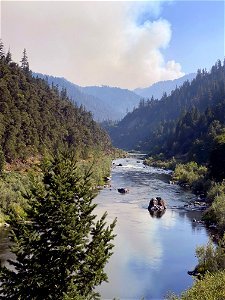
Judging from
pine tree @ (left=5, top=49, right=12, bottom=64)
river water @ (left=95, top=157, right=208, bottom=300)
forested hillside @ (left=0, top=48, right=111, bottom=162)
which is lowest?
river water @ (left=95, top=157, right=208, bottom=300)

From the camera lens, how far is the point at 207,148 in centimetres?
13825

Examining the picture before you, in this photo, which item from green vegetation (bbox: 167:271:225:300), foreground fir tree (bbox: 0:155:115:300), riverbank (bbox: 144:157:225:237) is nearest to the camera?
foreground fir tree (bbox: 0:155:115:300)

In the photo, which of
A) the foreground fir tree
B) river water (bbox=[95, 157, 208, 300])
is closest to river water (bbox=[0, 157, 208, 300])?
river water (bbox=[95, 157, 208, 300])

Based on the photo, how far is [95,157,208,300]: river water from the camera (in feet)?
136

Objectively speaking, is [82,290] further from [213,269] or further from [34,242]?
[213,269]

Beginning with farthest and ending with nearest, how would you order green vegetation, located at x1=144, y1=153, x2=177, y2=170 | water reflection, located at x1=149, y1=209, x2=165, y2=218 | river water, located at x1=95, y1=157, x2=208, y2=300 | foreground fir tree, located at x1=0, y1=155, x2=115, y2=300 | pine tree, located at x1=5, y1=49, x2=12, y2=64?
green vegetation, located at x1=144, y1=153, x2=177, y2=170 → pine tree, located at x1=5, y1=49, x2=12, y2=64 → water reflection, located at x1=149, y1=209, x2=165, y2=218 → river water, located at x1=95, y1=157, x2=208, y2=300 → foreground fir tree, located at x1=0, y1=155, x2=115, y2=300

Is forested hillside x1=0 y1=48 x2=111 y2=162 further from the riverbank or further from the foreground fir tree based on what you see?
the foreground fir tree

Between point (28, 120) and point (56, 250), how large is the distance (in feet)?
329

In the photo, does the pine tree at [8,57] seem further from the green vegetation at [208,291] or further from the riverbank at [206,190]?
the green vegetation at [208,291]

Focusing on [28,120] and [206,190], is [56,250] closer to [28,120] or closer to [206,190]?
[206,190]

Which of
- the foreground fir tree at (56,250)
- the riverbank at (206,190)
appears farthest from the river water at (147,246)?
the foreground fir tree at (56,250)

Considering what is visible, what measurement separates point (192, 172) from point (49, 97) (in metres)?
76.2

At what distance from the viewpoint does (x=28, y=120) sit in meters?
120

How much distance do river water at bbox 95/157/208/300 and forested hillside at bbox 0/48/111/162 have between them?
28.3 meters
